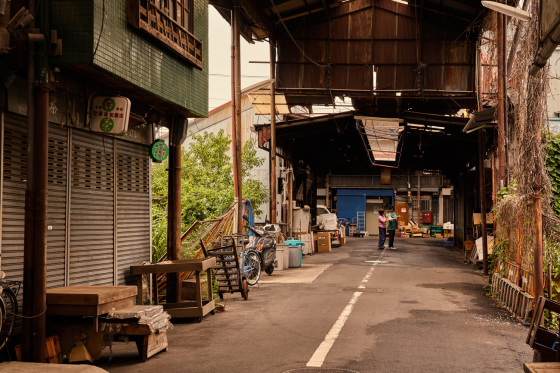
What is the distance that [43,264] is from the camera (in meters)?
7.19

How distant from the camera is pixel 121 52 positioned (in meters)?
8.67

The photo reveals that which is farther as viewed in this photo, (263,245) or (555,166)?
(263,245)

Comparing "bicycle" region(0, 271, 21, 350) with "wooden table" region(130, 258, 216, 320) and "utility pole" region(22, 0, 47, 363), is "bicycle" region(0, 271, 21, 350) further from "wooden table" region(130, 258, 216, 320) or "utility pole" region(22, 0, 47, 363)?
"wooden table" region(130, 258, 216, 320)

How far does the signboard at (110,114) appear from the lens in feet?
30.6

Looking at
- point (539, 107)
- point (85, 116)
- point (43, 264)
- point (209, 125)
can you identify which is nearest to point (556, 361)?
point (43, 264)

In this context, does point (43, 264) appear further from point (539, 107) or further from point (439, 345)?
point (539, 107)

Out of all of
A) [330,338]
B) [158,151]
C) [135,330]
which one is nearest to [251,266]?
[158,151]

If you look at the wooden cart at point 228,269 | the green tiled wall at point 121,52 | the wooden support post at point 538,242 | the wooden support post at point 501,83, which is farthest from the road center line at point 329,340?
the wooden support post at point 501,83

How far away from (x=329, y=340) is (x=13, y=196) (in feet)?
16.5

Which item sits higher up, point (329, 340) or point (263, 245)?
point (263, 245)

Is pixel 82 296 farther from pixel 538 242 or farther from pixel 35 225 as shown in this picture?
pixel 538 242

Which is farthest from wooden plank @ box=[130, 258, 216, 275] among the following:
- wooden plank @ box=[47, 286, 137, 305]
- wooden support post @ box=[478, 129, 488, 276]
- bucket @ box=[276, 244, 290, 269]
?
bucket @ box=[276, 244, 290, 269]

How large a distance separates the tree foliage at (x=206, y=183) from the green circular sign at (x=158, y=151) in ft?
17.4

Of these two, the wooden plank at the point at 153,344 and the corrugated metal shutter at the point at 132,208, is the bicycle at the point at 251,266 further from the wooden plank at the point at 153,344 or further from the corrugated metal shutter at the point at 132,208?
the wooden plank at the point at 153,344
